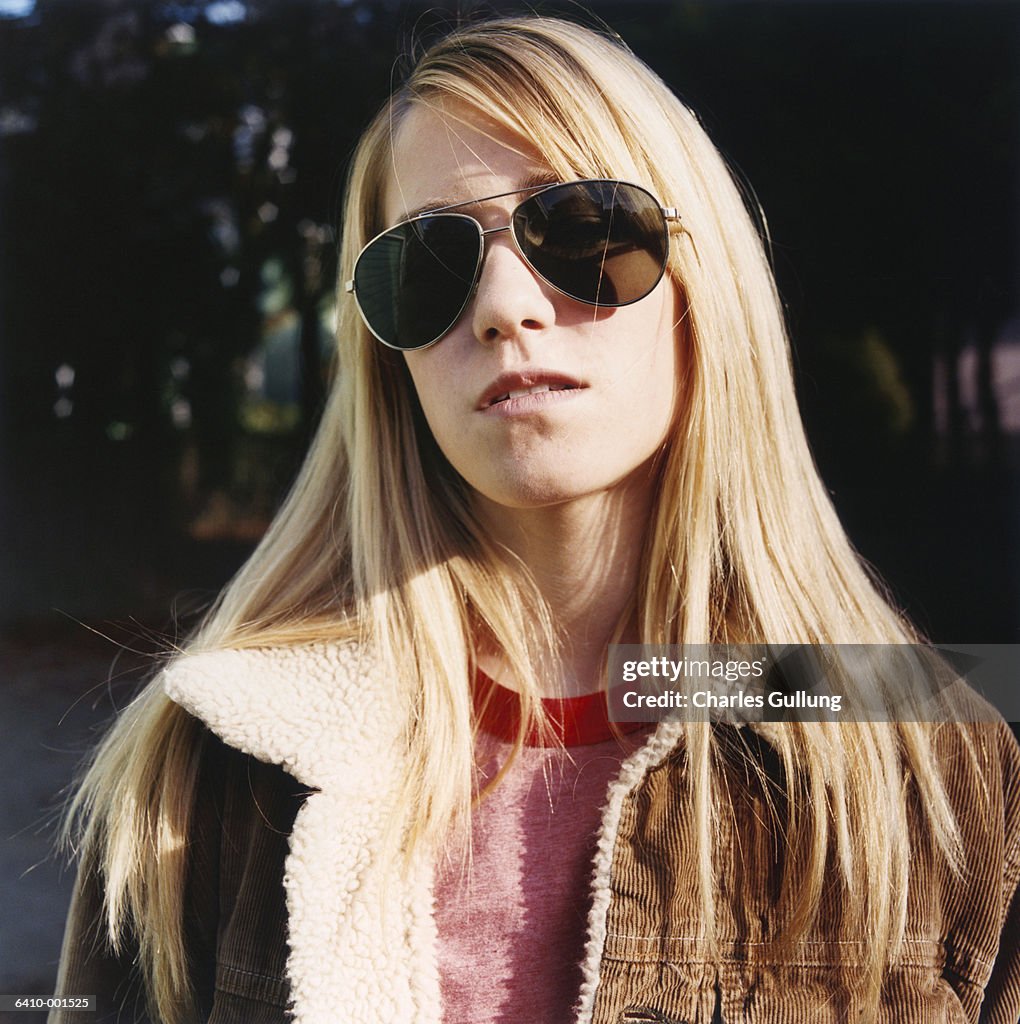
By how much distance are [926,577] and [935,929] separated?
1.95 feet

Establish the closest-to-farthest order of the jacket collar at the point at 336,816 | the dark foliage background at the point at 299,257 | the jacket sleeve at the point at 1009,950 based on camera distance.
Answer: the jacket collar at the point at 336,816, the jacket sleeve at the point at 1009,950, the dark foliage background at the point at 299,257

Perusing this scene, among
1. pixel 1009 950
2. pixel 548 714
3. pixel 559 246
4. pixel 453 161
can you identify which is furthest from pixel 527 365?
pixel 1009 950

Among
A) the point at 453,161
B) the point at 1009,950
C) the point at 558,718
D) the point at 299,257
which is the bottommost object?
the point at 1009,950

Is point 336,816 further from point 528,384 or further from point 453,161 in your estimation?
point 453,161

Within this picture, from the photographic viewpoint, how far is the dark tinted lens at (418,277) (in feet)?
3.50

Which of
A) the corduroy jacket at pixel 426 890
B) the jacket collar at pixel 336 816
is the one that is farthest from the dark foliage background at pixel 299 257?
the jacket collar at pixel 336 816

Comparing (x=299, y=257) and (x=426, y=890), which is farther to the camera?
(x=299, y=257)

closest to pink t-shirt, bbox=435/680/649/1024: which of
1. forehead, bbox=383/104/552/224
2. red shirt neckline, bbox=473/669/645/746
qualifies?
red shirt neckline, bbox=473/669/645/746

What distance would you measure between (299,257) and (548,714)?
108 cm

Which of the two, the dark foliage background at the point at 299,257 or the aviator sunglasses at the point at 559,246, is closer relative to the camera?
the aviator sunglasses at the point at 559,246

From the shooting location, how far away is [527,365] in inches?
40.4

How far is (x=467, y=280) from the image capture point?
1068 millimetres

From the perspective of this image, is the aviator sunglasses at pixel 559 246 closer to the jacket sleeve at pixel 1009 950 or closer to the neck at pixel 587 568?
the neck at pixel 587 568

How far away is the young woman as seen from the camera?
3.34 ft
